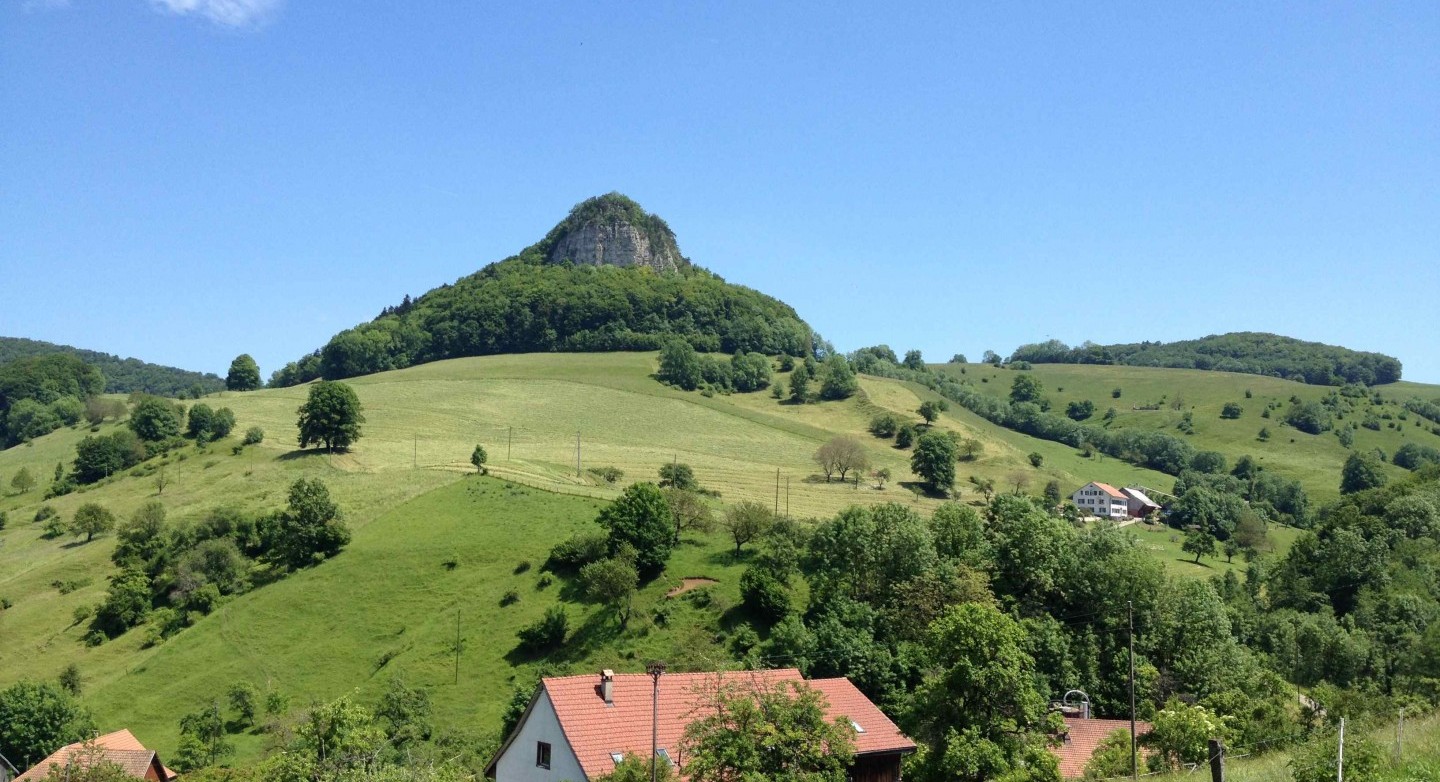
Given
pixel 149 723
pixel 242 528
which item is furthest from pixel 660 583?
pixel 242 528

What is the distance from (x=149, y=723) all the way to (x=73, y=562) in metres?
30.0

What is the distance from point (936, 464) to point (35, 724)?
85858 millimetres

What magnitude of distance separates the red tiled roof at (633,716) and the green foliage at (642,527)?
3141 centimetres

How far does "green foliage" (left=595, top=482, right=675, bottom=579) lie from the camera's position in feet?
232

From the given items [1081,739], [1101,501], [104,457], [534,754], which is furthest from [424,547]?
[1101,501]

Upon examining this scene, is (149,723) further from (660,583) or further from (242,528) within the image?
(660,583)

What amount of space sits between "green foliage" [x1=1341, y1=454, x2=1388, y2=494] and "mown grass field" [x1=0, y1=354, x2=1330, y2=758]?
3663cm

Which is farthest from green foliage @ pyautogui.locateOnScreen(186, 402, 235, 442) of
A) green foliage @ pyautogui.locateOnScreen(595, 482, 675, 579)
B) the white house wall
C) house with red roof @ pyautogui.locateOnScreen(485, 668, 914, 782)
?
the white house wall

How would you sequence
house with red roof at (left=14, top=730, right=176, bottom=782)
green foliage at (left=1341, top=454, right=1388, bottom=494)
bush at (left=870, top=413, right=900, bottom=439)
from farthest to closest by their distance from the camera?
green foliage at (left=1341, top=454, right=1388, bottom=494)
bush at (left=870, top=413, right=900, bottom=439)
house with red roof at (left=14, top=730, right=176, bottom=782)

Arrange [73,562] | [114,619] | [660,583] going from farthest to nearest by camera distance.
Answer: [73,562]
[114,619]
[660,583]

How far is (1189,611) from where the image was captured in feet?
189

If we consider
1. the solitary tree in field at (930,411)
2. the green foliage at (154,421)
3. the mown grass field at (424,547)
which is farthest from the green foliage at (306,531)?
the solitary tree in field at (930,411)

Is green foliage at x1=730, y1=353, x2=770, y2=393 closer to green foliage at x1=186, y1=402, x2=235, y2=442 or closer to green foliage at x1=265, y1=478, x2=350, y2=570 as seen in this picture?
green foliage at x1=186, y1=402, x2=235, y2=442

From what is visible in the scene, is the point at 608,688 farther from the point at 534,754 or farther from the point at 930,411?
the point at 930,411
